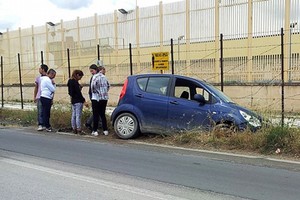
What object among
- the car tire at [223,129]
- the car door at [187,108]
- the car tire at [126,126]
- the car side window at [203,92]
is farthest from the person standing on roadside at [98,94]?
the car tire at [223,129]

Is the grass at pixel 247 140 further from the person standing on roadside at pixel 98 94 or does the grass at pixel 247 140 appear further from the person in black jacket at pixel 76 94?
the person in black jacket at pixel 76 94

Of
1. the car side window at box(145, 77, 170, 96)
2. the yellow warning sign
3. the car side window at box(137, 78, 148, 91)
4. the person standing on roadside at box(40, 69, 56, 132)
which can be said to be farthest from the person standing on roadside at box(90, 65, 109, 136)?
the yellow warning sign

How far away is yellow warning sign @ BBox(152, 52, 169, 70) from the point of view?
13.2 metres

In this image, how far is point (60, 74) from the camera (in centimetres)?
2412

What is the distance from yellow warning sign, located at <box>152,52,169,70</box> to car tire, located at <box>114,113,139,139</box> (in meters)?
4.03

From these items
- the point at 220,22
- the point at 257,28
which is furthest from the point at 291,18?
the point at 220,22

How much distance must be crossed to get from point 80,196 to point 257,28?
1326 centimetres

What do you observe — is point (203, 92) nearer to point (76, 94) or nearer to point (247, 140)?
point (247, 140)

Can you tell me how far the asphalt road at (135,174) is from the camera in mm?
5332

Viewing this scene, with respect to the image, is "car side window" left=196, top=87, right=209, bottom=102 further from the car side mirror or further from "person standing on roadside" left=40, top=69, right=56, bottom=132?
"person standing on roadside" left=40, top=69, right=56, bottom=132

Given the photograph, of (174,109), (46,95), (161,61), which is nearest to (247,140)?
(174,109)

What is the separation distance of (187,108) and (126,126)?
1665 millimetres

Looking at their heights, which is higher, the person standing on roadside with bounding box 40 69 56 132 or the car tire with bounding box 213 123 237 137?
the person standing on roadside with bounding box 40 69 56 132

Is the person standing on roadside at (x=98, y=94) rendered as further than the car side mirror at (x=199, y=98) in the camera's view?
Yes
